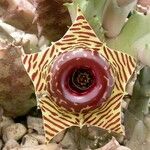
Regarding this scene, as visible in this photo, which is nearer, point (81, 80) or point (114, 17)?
point (81, 80)

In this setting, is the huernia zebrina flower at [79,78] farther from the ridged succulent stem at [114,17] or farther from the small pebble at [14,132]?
the small pebble at [14,132]

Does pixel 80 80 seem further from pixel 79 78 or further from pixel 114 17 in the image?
pixel 114 17

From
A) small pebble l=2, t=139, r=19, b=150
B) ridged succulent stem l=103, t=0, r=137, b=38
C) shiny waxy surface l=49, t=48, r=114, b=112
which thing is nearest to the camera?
shiny waxy surface l=49, t=48, r=114, b=112

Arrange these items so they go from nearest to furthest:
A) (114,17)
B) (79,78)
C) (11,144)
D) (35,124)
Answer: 1. (79,78)
2. (114,17)
3. (11,144)
4. (35,124)

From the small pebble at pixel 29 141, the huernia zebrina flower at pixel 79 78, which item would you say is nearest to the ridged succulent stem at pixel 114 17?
the huernia zebrina flower at pixel 79 78

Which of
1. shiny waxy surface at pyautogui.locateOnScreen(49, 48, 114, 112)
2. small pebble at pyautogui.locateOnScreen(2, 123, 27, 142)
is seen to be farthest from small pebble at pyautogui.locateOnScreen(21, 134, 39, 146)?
shiny waxy surface at pyautogui.locateOnScreen(49, 48, 114, 112)

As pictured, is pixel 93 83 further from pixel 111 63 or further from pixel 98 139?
pixel 98 139

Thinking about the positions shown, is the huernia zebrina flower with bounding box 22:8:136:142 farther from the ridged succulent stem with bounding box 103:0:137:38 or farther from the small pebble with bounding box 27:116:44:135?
the small pebble with bounding box 27:116:44:135

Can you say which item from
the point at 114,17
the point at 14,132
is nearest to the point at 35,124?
the point at 14,132
